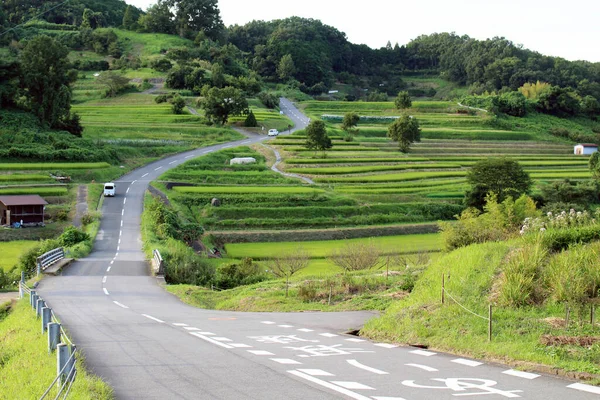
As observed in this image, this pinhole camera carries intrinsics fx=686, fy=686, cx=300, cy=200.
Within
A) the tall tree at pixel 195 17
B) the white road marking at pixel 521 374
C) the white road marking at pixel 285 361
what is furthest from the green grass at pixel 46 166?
the tall tree at pixel 195 17

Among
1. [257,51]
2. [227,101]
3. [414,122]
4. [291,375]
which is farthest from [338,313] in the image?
[257,51]

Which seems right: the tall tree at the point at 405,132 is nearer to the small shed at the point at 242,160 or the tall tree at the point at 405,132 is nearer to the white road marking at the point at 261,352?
the small shed at the point at 242,160

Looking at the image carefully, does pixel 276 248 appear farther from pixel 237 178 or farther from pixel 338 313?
pixel 338 313

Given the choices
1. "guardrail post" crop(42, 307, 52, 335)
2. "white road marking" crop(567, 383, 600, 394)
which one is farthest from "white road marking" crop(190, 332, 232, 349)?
"white road marking" crop(567, 383, 600, 394)

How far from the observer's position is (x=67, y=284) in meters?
25.8

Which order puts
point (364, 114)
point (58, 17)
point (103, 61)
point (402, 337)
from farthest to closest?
point (58, 17)
point (103, 61)
point (364, 114)
point (402, 337)

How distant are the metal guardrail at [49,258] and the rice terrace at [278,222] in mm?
255

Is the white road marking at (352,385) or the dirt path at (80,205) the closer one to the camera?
the white road marking at (352,385)

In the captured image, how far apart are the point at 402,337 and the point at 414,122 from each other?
222 ft

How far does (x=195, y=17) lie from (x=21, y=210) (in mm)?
113490

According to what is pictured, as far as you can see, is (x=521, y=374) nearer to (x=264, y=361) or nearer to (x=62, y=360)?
(x=264, y=361)

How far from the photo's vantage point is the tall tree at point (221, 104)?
84125mm

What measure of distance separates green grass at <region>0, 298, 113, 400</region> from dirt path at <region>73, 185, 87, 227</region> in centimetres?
3080

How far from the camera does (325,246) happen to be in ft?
145
